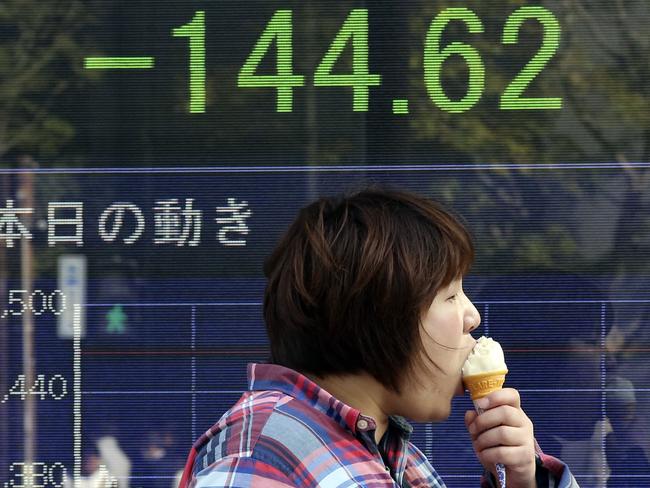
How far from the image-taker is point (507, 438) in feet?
5.56

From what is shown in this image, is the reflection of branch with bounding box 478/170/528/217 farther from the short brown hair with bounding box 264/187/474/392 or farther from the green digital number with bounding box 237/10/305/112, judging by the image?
the short brown hair with bounding box 264/187/474/392

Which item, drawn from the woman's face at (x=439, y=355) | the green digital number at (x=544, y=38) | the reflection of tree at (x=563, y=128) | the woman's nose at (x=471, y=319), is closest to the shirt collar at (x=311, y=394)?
the woman's face at (x=439, y=355)

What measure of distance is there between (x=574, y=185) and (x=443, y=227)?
1.36m

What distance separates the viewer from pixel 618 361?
2.87 metres

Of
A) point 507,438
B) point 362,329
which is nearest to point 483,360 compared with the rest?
point 507,438

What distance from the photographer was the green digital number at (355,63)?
2.88m

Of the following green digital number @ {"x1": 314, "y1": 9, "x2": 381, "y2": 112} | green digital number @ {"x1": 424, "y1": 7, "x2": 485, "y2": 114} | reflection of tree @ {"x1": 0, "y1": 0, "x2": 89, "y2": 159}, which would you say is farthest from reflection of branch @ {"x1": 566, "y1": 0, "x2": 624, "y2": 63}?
reflection of tree @ {"x1": 0, "y1": 0, "x2": 89, "y2": 159}

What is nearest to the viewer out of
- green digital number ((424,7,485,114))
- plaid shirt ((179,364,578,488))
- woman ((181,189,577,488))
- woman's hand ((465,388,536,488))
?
plaid shirt ((179,364,578,488))

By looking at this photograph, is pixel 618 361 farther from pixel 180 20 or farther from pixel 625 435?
pixel 180 20

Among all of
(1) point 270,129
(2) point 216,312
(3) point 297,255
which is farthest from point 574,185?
(3) point 297,255

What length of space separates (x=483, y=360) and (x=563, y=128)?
130 cm

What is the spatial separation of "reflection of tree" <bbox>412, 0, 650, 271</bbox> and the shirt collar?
1.45 meters

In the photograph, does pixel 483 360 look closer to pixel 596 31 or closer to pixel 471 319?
pixel 471 319

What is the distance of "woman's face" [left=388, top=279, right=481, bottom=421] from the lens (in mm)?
1597
